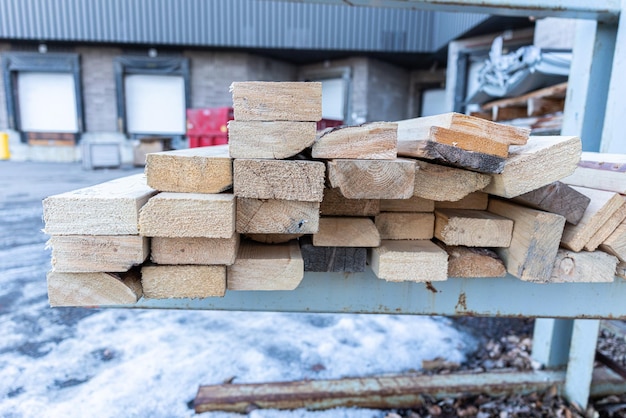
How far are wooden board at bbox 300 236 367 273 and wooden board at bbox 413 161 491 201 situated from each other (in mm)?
275

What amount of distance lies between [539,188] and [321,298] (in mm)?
740

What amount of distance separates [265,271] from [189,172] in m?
0.35

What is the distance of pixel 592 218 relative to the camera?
3.68ft

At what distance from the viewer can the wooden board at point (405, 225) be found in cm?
127

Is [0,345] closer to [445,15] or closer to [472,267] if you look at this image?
[472,267]

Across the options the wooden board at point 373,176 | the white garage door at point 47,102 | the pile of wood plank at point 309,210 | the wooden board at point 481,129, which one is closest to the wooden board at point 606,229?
the pile of wood plank at point 309,210

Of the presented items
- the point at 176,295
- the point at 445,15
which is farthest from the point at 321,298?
the point at 445,15

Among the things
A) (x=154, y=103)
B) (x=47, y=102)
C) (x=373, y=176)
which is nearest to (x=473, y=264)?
(x=373, y=176)

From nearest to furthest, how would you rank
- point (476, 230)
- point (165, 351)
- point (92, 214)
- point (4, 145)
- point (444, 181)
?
1. point (92, 214)
2. point (444, 181)
3. point (476, 230)
4. point (165, 351)
5. point (4, 145)

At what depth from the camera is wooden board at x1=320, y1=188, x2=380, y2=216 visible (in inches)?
47.3

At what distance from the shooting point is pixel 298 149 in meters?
1.02

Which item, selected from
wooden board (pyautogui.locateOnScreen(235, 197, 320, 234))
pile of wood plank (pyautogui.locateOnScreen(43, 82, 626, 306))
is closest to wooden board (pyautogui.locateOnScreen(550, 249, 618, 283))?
pile of wood plank (pyautogui.locateOnScreen(43, 82, 626, 306))

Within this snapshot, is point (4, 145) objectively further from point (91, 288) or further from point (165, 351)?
point (91, 288)

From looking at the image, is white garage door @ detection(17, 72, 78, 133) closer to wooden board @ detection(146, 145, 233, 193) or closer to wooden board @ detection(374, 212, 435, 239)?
wooden board @ detection(146, 145, 233, 193)
